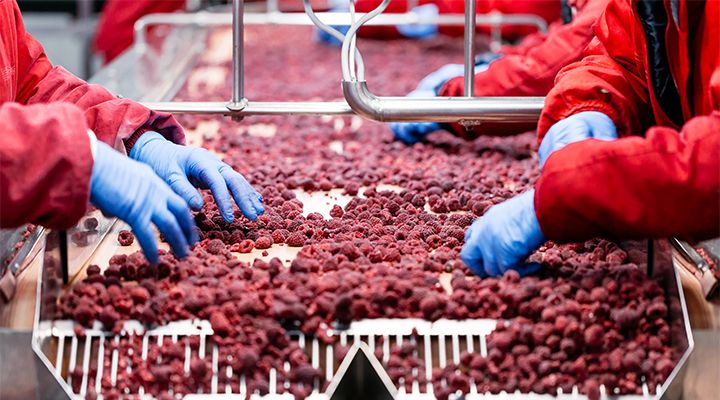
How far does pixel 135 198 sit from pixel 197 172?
0.31 m

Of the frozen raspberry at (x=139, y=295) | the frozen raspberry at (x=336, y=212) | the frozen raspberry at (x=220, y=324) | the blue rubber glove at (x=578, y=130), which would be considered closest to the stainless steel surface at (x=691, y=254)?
the blue rubber glove at (x=578, y=130)

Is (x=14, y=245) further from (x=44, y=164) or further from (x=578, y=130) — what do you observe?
(x=578, y=130)

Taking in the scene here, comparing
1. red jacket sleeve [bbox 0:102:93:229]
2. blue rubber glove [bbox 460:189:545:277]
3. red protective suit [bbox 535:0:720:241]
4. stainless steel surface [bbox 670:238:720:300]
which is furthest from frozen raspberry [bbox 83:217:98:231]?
stainless steel surface [bbox 670:238:720:300]

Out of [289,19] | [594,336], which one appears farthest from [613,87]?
[289,19]

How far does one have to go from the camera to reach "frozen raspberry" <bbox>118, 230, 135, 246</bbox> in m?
1.37

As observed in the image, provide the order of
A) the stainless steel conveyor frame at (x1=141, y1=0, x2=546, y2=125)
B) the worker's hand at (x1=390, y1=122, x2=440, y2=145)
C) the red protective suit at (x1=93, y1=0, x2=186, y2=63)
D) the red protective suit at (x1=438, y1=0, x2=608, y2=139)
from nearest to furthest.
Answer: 1. the stainless steel conveyor frame at (x1=141, y1=0, x2=546, y2=125)
2. the red protective suit at (x1=438, y1=0, x2=608, y2=139)
3. the worker's hand at (x1=390, y1=122, x2=440, y2=145)
4. the red protective suit at (x1=93, y1=0, x2=186, y2=63)

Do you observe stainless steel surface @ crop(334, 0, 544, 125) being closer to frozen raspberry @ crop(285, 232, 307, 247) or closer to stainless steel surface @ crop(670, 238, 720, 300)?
frozen raspberry @ crop(285, 232, 307, 247)

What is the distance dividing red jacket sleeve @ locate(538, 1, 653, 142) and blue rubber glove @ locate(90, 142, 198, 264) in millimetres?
678

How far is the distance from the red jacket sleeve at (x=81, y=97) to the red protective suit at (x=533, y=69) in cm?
80

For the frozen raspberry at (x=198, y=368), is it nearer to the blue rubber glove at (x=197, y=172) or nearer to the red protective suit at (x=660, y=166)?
the blue rubber glove at (x=197, y=172)

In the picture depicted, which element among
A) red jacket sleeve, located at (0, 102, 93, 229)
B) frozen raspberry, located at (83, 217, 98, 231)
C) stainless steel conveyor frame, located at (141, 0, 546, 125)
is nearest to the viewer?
red jacket sleeve, located at (0, 102, 93, 229)

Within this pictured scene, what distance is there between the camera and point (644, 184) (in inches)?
42.6

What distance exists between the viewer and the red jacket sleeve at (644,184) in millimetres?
1075

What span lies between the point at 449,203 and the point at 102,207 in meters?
0.67
